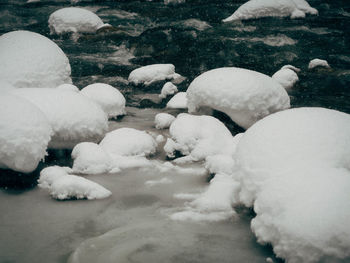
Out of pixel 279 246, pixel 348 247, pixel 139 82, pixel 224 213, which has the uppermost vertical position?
pixel 348 247

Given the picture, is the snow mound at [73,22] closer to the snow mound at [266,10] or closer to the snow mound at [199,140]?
the snow mound at [266,10]

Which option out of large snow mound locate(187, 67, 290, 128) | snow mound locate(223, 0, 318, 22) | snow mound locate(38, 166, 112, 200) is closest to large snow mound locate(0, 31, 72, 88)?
large snow mound locate(187, 67, 290, 128)

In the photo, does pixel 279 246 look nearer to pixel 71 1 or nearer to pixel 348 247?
pixel 348 247

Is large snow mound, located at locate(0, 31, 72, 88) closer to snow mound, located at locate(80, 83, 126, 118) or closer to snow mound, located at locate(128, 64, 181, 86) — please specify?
snow mound, located at locate(80, 83, 126, 118)

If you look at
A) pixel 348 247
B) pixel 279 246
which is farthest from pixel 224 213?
pixel 348 247

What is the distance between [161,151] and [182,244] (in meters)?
1.76

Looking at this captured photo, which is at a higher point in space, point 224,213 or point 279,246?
point 279,246

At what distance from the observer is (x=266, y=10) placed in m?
10.7

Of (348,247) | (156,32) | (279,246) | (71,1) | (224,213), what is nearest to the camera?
(348,247)

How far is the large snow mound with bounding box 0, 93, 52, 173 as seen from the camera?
2.98 metres

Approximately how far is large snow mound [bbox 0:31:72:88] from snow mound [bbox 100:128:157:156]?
1726 mm

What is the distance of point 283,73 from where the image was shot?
6.52 metres

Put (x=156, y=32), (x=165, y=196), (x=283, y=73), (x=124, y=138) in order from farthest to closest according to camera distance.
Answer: (x=156, y=32) → (x=283, y=73) → (x=124, y=138) → (x=165, y=196)

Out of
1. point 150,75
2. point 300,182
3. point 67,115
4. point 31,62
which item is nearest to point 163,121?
point 67,115
